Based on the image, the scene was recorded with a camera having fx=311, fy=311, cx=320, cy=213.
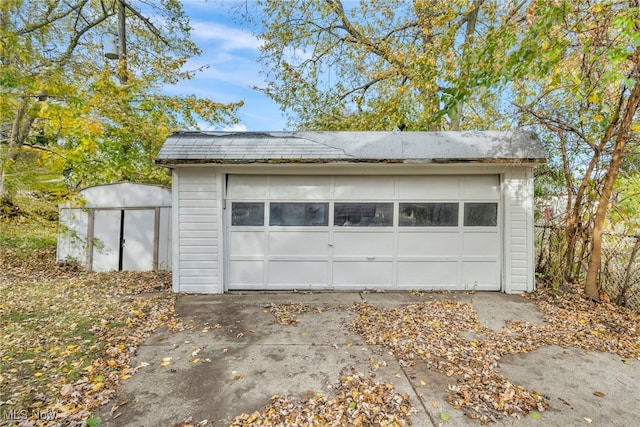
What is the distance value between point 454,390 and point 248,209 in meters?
4.32

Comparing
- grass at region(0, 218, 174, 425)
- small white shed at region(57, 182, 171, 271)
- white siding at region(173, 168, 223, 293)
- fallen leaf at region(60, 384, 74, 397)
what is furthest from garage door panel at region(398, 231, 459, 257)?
small white shed at region(57, 182, 171, 271)

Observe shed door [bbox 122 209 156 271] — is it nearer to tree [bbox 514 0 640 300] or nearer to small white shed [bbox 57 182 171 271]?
small white shed [bbox 57 182 171 271]

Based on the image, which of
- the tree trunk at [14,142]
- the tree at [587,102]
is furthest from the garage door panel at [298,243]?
the tree trunk at [14,142]

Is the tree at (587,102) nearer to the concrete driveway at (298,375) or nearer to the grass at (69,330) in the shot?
the concrete driveway at (298,375)

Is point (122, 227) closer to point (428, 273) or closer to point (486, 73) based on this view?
point (428, 273)

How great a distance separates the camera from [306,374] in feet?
9.89

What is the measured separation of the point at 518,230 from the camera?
18.5 ft

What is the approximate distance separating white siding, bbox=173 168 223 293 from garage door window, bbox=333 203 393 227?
2.24 meters

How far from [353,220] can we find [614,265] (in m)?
4.18

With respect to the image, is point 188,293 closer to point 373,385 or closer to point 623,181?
point 373,385

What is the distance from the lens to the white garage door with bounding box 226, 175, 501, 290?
5777 mm

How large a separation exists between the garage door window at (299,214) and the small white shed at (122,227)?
10.3 ft

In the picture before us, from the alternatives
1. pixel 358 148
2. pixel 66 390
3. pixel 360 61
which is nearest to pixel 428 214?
pixel 358 148

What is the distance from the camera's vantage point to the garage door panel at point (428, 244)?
5.79 metres
